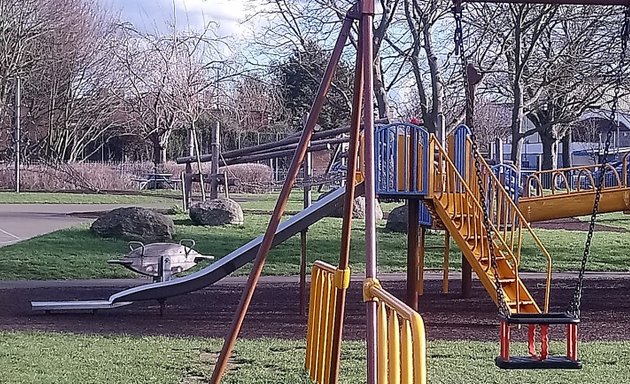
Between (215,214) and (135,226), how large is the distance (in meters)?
3.19

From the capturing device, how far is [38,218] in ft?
82.6

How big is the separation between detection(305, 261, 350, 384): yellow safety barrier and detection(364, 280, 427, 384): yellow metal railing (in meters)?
1.15

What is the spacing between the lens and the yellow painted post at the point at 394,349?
426 centimetres

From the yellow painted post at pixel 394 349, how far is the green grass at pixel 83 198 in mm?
28912

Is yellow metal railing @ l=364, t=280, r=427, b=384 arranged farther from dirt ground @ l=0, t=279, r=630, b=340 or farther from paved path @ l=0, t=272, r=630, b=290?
paved path @ l=0, t=272, r=630, b=290

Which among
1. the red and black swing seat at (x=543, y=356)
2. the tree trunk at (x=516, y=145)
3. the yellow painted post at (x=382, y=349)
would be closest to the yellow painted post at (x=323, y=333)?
the red and black swing seat at (x=543, y=356)

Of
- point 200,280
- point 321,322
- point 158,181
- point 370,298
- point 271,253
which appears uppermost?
point 158,181

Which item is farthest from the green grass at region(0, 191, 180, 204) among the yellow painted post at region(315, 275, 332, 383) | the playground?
the yellow painted post at region(315, 275, 332, 383)

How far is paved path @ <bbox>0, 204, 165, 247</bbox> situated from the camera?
21.3 meters

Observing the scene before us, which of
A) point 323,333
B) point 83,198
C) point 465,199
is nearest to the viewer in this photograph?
point 323,333

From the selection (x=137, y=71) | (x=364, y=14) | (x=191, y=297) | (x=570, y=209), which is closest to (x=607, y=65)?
(x=570, y=209)

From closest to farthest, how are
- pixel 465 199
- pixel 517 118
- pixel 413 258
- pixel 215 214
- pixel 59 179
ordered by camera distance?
pixel 465 199 → pixel 413 258 → pixel 517 118 → pixel 215 214 → pixel 59 179

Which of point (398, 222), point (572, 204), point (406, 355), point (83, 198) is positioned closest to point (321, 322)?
point (406, 355)

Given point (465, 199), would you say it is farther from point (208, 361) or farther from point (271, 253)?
point (271, 253)
